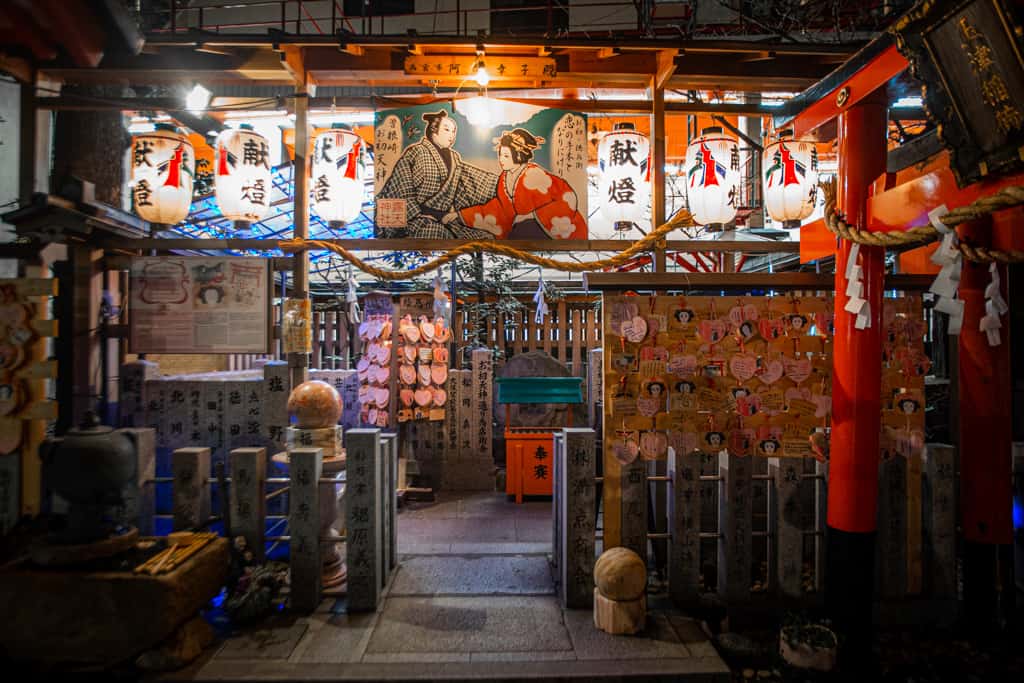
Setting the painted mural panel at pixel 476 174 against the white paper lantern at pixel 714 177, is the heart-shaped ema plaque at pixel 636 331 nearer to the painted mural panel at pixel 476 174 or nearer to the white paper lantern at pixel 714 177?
the painted mural panel at pixel 476 174

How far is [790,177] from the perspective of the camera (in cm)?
623

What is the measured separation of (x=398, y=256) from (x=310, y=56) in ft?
20.7

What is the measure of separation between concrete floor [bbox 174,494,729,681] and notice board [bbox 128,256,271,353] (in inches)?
127

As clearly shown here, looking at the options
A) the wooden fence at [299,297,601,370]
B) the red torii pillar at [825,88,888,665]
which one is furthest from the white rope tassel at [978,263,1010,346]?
the wooden fence at [299,297,601,370]

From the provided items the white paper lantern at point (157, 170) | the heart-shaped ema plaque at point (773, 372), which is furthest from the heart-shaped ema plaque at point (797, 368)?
the white paper lantern at point (157, 170)

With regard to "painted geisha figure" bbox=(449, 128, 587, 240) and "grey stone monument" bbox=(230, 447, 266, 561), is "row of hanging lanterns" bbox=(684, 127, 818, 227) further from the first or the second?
"grey stone monument" bbox=(230, 447, 266, 561)

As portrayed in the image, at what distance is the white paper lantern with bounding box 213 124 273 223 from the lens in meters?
6.00

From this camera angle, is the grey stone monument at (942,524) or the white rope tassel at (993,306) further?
the grey stone monument at (942,524)

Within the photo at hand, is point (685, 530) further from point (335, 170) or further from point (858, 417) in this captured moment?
point (335, 170)

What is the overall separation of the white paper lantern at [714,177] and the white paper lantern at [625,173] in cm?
59

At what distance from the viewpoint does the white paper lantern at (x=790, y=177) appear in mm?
6211

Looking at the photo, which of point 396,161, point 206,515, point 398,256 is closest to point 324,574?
point 206,515

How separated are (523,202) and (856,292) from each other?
367 centimetres

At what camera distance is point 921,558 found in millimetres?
5133
